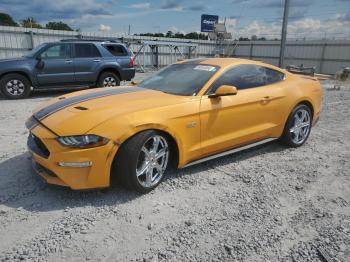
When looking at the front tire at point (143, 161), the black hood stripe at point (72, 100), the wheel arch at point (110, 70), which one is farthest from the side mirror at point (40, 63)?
the front tire at point (143, 161)

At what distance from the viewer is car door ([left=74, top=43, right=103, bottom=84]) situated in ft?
33.6

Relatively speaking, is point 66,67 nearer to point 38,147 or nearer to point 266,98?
point 38,147

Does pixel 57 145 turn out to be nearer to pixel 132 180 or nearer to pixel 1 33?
pixel 132 180

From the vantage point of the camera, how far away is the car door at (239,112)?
4090mm

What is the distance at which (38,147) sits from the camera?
3557 millimetres

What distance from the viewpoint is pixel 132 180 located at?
346cm

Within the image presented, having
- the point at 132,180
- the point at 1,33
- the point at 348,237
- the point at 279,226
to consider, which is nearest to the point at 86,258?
the point at 132,180

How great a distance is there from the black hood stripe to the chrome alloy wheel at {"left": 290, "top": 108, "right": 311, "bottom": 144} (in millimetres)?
2588

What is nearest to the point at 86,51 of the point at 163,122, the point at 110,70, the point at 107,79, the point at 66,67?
the point at 66,67

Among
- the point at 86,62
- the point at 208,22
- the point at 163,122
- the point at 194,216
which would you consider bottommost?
the point at 194,216

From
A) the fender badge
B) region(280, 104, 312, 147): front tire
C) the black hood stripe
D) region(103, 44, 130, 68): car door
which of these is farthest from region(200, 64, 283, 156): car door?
region(103, 44, 130, 68): car door

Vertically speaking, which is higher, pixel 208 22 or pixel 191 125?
pixel 208 22

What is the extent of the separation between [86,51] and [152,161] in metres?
7.77

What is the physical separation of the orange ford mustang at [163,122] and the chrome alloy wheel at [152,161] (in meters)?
0.01
